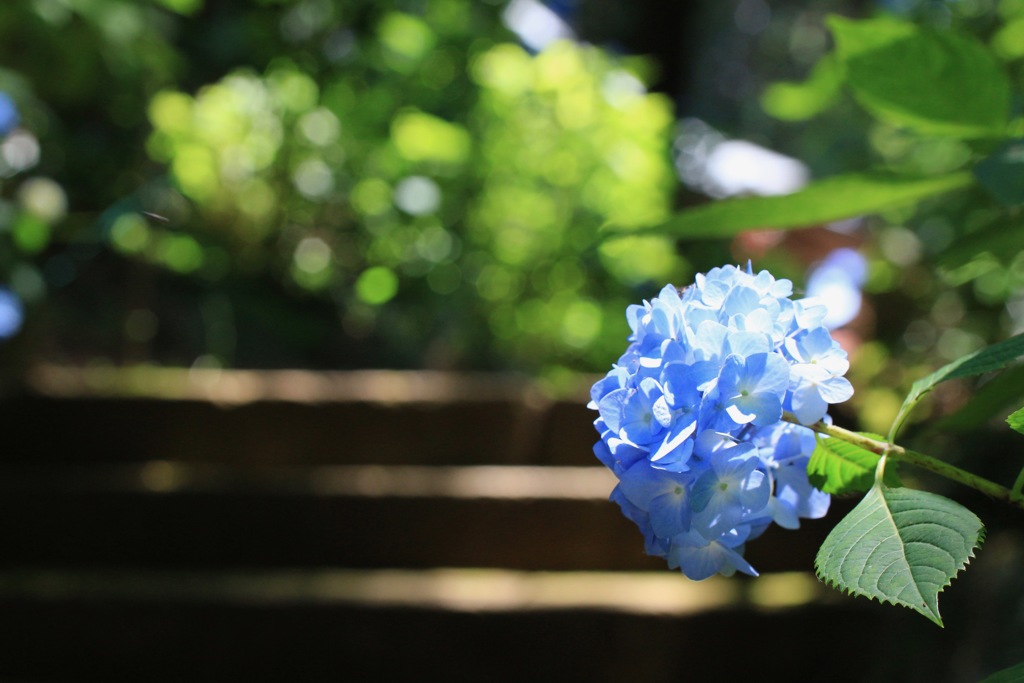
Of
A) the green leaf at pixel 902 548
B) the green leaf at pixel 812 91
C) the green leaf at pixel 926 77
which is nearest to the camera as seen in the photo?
the green leaf at pixel 902 548

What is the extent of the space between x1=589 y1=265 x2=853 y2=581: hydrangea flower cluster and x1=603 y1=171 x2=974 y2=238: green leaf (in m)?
0.17

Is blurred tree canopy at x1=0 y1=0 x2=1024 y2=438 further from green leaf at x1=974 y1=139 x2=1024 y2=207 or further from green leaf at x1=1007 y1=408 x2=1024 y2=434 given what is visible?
green leaf at x1=1007 y1=408 x2=1024 y2=434

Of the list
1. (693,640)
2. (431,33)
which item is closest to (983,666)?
(693,640)

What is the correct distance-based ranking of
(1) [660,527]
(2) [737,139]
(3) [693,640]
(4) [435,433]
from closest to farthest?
(1) [660,527] < (3) [693,640] < (4) [435,433] < (2) [737,139]

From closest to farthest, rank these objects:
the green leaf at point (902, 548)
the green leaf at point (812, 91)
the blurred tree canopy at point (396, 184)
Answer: the green leaf at point (902, 548) → the green leaf at point (812, 91) → the blurred tree canopy at point (396, 184)

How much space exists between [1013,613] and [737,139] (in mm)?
1637

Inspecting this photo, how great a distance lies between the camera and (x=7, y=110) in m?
1.43

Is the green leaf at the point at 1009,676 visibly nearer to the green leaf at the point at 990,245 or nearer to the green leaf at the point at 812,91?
the green leaf at the point at 990,245

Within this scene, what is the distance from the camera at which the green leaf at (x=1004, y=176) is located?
500mm

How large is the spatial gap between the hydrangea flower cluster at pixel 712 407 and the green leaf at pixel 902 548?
5 centimetres

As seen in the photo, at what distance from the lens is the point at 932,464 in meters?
0.35

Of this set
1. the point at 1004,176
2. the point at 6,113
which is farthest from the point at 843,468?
the point at 6,113

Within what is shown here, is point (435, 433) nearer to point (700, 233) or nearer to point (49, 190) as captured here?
point (49, 190)

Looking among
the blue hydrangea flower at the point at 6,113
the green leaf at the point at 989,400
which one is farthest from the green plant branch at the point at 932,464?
the blue hydrangea flower at the point at 6,113
